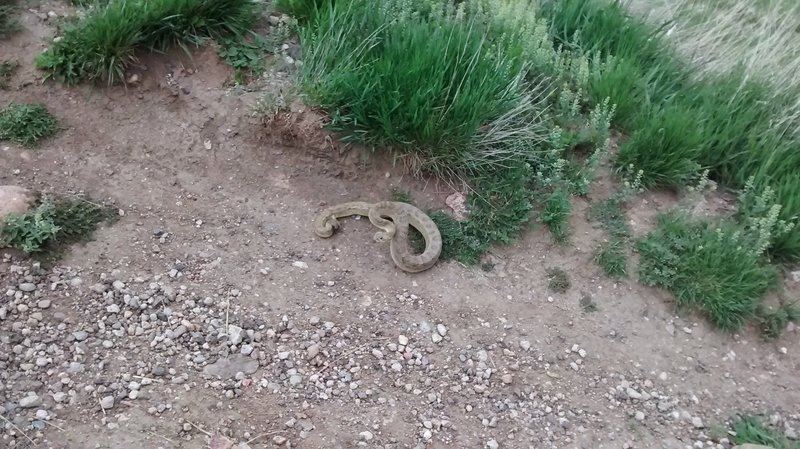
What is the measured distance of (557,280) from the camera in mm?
4641

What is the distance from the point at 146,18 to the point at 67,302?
2.05m

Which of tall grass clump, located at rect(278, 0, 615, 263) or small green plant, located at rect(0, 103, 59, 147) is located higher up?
tall grass clump, located at rect(278, 0, 615, 263)

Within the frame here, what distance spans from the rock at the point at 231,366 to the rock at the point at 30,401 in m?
0.82

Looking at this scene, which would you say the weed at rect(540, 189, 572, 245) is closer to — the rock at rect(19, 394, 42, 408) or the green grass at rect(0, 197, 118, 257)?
the green grass at rect(0, 197, 118, 257)

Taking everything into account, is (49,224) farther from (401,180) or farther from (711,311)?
(711,311)

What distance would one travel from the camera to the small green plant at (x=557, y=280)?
4617 millimetres

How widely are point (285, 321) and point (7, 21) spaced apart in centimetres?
307

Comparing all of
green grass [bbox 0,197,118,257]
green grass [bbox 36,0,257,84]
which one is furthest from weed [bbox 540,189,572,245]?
green grass [bbox 0,197,118,257]

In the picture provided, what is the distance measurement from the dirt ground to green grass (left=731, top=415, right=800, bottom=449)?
9 centimetres

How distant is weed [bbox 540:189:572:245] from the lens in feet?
15.8

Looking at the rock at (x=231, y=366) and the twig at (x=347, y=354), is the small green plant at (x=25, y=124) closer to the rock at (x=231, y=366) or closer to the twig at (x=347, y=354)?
the rock at (x=231, y=366)

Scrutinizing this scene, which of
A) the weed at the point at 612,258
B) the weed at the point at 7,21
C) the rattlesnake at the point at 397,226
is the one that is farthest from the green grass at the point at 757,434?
the weed at the point at 7,21

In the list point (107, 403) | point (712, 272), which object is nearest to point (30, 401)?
point (107, 403)

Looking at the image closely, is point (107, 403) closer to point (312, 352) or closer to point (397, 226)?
point (312, 352)
